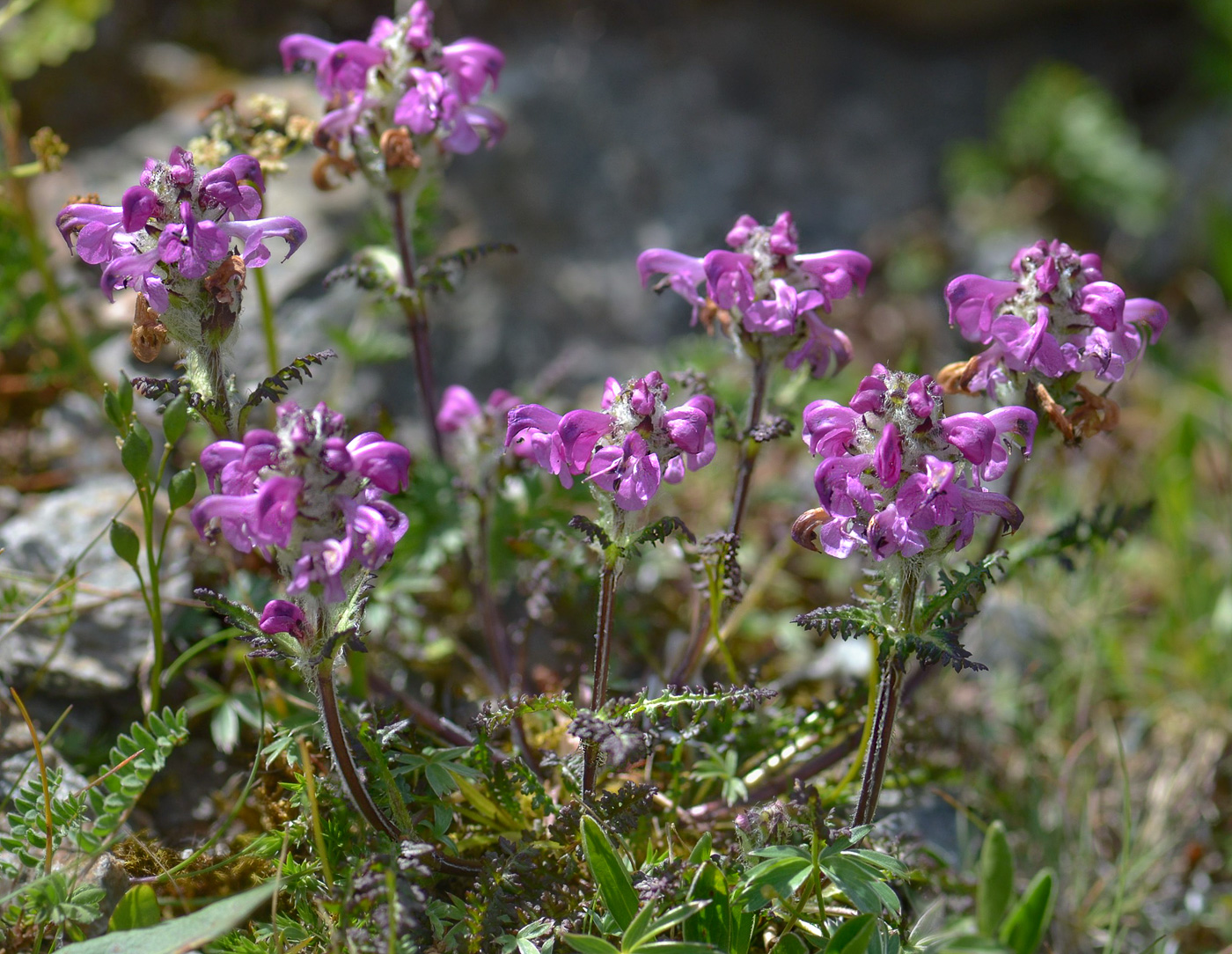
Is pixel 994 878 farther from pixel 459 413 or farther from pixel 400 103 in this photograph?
pixel 400 103

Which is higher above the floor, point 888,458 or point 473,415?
point 888,458

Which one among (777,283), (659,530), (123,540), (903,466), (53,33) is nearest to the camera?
(903,466)

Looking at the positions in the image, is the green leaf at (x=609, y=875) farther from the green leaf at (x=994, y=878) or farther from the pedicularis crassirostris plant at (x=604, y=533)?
the green leaf at (x=994, y=878)

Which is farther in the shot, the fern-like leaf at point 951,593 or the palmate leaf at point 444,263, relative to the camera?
the palmate leaf at point 444,263

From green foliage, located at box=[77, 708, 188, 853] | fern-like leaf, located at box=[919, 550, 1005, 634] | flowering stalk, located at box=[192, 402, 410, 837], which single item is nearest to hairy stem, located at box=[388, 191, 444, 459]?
flowering stalk, located at box=[192, 402, 410, 837]

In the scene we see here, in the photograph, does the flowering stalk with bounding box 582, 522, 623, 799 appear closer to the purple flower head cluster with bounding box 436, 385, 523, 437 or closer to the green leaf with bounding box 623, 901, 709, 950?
the green leaf with bounding box 623, 901, 709, 950

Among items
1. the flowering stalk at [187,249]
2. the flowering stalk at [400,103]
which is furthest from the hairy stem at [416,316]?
the flowering stalk at [187,249]

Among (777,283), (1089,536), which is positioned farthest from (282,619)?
(1089,536)
